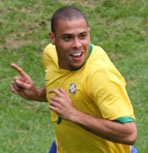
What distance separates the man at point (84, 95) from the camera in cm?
369

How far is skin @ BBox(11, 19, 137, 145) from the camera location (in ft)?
12.0

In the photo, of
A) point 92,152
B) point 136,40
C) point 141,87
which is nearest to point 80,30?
point 92,152

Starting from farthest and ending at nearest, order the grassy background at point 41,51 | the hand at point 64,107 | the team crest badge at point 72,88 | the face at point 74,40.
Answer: the grassy background at point 41,51 < the team crest badge at point 72,88 < the face at point 74,40 < the hand at point 64,107

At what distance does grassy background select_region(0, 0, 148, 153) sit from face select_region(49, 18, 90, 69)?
2.52 meters

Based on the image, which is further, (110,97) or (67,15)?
(67,15)

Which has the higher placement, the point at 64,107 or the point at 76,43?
the point at 76,43

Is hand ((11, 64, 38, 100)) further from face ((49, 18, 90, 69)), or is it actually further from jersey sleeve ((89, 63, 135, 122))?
jersey sleeve ((89, 63, 135, 122))

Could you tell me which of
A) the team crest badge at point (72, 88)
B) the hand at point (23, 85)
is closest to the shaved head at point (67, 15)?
the team crest badge at point (72, 88)

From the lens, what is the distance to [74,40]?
3.89 meters

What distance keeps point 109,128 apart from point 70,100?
35 cm

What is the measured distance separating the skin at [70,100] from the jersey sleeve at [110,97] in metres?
0.05

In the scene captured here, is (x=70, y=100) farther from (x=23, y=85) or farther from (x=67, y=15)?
(x=23, y=85)

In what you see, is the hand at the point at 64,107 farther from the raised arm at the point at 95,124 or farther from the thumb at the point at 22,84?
the thumb at the point at 22,84

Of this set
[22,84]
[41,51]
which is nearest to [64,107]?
[22,84]
